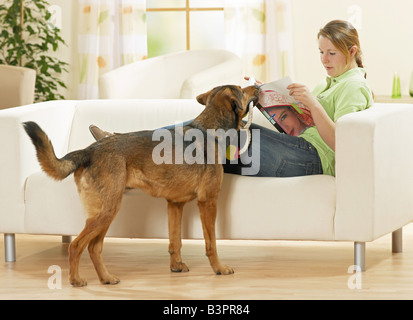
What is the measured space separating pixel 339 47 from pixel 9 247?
1.50 m

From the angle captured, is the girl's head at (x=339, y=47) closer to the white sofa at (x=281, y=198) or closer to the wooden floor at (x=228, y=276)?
the white sofa at (x=281, y=198)

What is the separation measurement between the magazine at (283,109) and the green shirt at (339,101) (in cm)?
5

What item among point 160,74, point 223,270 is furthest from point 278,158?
point 160,74

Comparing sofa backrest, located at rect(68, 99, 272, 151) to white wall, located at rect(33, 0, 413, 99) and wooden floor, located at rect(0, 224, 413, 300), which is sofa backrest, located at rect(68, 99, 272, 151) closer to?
wooden floor, located at rect(0, 224, 413, 300)

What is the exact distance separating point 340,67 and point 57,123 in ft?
3.92

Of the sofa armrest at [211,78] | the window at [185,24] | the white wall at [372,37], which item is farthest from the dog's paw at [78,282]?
the window at [185,24]

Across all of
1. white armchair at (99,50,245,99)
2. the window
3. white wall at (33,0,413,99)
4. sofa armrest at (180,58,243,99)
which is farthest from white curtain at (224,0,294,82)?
sofa armrest at (180,58,243,99)

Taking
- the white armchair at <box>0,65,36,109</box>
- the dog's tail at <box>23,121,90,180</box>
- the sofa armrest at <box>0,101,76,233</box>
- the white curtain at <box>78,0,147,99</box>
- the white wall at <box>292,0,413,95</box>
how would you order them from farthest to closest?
the white curtain at <box>78,0,147,99</box>, the white wall at <box>292,0,413,95</box>, the white armchair at <box>0,65,36,109</box>, the sofa armrest at <box>0,101,76,233</box>, the dog's tail at <box>23,121,90,180</box>

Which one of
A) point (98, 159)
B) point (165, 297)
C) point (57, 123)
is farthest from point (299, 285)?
point (57, 123)

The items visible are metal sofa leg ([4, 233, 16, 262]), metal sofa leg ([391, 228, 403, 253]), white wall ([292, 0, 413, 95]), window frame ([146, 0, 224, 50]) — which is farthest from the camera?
window frame ([146, 0, 224, 50])

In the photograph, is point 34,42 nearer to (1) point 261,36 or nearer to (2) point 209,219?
(1) point 261,36

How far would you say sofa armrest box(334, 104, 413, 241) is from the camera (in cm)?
251

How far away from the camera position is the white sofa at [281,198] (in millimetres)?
2539

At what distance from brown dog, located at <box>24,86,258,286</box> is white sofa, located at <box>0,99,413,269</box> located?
160 mm
